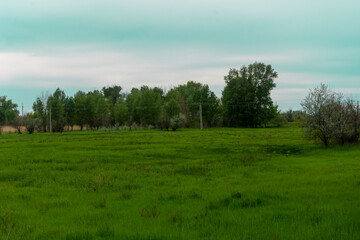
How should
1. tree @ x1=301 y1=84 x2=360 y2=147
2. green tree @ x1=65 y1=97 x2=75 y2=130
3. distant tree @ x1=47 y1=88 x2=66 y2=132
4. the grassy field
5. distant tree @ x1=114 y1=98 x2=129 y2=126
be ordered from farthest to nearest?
distant tree @ x1=114 y1=98 x2=129 y2=126, green tree @ x1=65 y1=97 x2=75 y2=130, distant tree @ x1=47 y1=88 x2=66 y2=132, tree @ x1=301 y1=84 x2=360 y2=147, the grassy field

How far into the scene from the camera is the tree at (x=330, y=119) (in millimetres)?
26938

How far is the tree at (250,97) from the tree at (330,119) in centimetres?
6362

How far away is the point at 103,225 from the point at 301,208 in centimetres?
514

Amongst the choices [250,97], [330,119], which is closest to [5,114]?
[250,97]

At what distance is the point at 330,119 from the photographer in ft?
A: 88.0

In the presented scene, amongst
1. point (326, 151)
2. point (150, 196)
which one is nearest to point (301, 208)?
point (150, 196)

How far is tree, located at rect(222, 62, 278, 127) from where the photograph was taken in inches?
3652

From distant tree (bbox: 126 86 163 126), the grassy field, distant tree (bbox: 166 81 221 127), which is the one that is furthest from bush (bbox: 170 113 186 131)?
the grassy field

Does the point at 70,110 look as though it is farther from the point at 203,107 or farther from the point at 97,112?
the point at 203,107

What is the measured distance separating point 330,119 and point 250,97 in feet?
222

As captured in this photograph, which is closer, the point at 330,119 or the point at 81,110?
the point at 330,119

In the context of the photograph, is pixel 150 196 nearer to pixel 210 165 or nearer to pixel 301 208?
pixel 301 208

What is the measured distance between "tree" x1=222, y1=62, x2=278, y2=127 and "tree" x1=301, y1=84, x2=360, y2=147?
63619mm

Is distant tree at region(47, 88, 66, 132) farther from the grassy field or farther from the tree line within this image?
the grassy field
